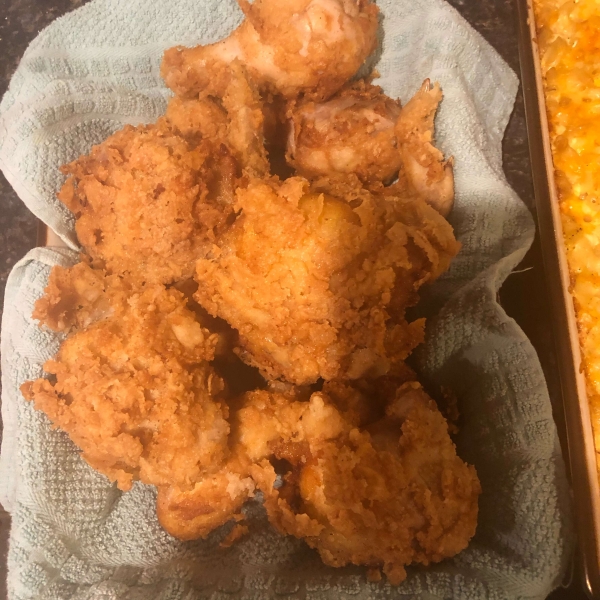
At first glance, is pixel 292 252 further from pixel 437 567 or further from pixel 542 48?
pixel 542 48

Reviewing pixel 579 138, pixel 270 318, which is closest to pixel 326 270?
pixel 270 318

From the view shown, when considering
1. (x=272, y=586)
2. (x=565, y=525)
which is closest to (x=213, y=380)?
(x=272, y=586)

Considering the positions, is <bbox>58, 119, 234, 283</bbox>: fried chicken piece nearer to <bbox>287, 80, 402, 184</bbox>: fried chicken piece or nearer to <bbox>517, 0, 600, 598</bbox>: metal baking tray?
<bbox>287, 80, 402, 184</bbox>: fried chicken piece

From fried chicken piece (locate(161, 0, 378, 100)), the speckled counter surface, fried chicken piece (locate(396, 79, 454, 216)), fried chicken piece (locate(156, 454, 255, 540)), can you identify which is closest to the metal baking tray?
the speckled counter surface

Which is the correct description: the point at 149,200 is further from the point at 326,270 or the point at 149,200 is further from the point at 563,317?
the point at 563,317

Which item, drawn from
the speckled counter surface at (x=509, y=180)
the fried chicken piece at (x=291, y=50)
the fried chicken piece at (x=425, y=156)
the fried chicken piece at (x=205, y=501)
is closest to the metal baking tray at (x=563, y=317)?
the speckled counter surface at (x=509, y=180)
